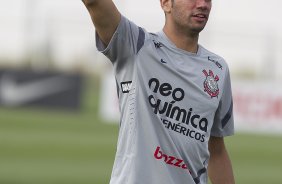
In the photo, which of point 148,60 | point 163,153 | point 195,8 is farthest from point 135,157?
point 195,8

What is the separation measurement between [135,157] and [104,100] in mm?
16742

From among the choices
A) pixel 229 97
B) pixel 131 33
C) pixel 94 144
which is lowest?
pixel 94 144

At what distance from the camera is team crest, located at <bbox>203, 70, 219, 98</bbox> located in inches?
210

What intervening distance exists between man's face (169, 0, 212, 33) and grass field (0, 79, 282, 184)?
7625 mm

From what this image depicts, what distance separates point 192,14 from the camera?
17.3 feet

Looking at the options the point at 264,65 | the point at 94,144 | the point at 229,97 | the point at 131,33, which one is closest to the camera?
the point at 131,33

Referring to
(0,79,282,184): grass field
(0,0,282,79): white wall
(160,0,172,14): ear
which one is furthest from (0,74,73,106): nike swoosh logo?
(160,0,172,14): ear

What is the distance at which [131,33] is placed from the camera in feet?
16.5

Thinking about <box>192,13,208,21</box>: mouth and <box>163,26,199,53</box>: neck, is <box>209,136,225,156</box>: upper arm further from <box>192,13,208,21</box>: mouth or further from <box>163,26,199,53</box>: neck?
<box>192,13,208,21</box>: mouth

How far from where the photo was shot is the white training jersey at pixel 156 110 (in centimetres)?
508

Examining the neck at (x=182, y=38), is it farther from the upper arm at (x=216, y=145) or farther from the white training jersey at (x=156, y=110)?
the upper arm at (x=216, y=145)

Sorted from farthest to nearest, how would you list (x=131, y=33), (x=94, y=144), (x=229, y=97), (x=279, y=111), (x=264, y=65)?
(x=264, y=65)
(x=279, y=111)
(x=94, y=144)
(x=229, y=97)
(x=131, y=33)

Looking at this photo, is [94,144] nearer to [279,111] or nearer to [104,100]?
[104,100]

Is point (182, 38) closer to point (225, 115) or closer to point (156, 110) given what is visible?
point (156, 110)
